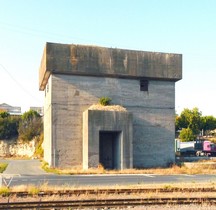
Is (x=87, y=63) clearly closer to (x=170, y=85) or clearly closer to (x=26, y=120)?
(x=170, y=85)

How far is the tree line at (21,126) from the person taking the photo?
59812 millimetres

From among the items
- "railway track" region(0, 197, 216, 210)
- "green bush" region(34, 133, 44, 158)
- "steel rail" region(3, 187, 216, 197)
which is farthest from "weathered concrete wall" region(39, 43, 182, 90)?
"railway track" region(0, 197, 216, 210)

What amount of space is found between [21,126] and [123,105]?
107 ft

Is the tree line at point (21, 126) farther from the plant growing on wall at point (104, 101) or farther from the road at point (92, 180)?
the road at point (92, 180)

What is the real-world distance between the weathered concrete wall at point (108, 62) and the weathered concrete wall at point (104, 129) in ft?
15.3

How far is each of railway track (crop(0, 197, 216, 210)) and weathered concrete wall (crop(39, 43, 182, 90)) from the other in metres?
20.0

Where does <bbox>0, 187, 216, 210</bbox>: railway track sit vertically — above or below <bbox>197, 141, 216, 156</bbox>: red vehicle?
above

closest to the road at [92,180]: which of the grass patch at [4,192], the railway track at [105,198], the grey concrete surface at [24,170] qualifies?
the grey concrete surface at [24,170]

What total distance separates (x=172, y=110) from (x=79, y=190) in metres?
22.4

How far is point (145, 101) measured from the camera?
34875 millimetres

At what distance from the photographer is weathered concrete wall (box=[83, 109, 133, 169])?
1170 inches

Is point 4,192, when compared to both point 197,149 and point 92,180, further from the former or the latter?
point 197,149

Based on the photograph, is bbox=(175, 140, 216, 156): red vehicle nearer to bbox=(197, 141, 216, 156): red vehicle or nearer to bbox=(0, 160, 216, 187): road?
bbox=(197, 141, 216, 156): red vehicle

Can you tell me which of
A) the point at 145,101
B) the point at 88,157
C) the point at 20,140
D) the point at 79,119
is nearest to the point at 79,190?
the point at 88,157
